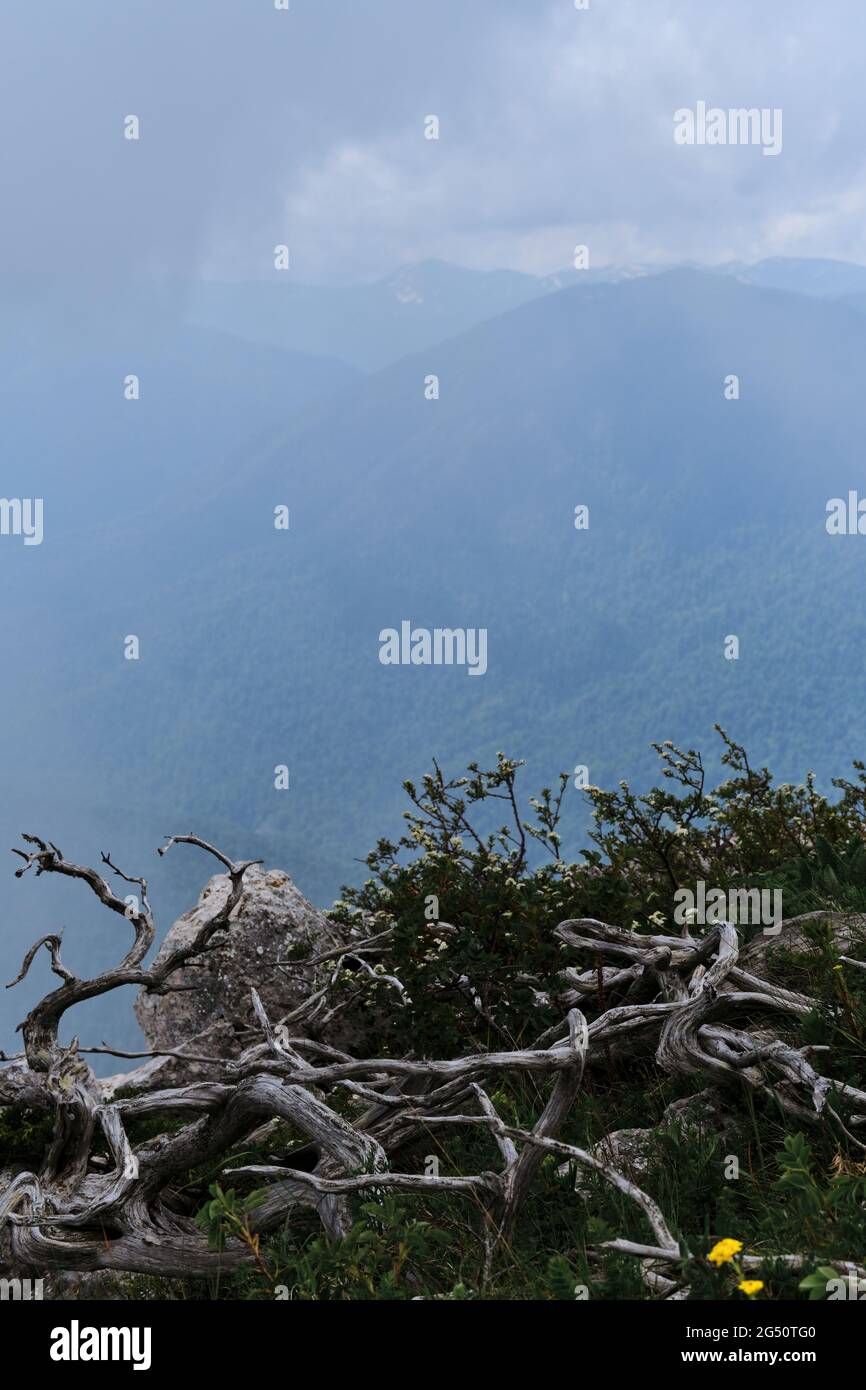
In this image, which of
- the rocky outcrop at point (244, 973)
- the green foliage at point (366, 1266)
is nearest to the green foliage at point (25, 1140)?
the green foliage at point (366, 1266)

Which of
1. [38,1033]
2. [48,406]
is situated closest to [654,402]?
[48,406]

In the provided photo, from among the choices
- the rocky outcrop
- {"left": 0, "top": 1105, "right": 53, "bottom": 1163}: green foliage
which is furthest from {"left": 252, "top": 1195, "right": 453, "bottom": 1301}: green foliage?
the rocky outcrop

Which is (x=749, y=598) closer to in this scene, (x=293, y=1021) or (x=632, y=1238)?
(x=293, y=1021)

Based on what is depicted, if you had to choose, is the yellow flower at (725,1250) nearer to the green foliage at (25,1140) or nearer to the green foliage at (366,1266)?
the green foliage at (366,1266)

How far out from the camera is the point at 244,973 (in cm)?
662

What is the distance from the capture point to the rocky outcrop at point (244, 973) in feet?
21.1

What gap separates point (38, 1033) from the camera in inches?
184

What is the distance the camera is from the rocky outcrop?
6434 millimetres
